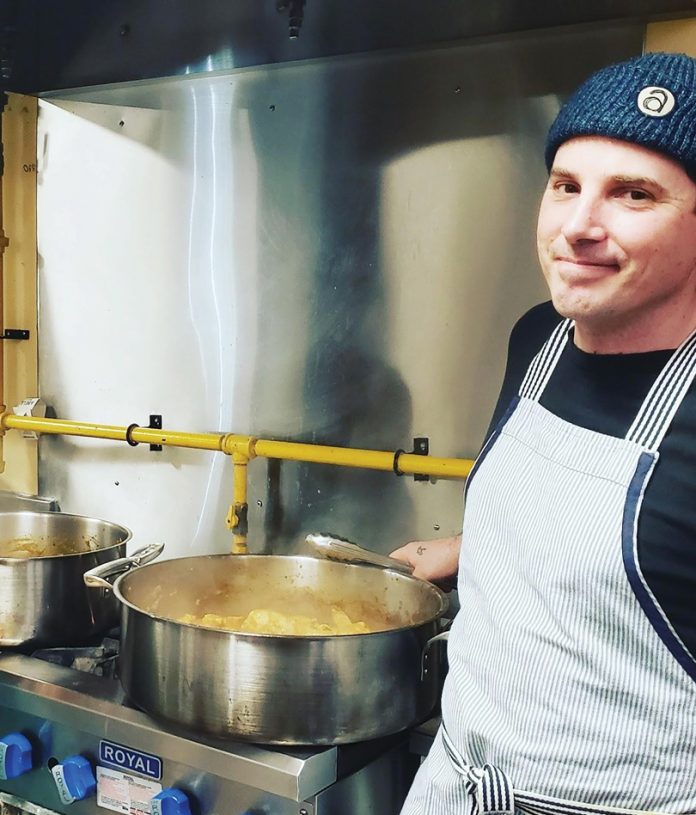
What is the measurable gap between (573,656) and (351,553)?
1.81ft

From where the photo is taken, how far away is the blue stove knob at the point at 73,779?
1.25m

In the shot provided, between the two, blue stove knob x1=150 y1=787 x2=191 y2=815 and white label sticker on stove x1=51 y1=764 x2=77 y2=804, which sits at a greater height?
blue stove knob x1=150 y1=787 x2=191 y2=815

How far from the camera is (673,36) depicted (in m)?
1.36

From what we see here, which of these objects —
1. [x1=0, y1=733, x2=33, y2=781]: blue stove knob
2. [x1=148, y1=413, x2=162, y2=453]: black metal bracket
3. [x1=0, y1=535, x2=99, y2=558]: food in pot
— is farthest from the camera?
[x1=148, y1=413, x2=162, y2=453]: black metal bracket

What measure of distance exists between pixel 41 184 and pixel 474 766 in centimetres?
171

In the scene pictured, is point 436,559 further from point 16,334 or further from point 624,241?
point 16,334

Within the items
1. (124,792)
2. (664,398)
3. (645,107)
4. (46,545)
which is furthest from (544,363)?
(46,545)

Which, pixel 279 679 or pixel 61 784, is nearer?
pixel 279 679

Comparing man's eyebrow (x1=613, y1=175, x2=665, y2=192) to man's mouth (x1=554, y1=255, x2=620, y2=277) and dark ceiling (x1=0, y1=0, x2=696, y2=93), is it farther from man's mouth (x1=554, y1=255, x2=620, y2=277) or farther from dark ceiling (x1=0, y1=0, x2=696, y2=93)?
dark ceiling (x1=0, y1=0, x2=696, y2=93)

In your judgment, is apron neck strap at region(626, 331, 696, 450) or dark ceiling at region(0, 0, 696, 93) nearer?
apron neck strap at region(626, 331, 696, 450)

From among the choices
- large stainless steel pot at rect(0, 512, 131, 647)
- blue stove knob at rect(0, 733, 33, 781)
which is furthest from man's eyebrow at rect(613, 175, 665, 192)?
blue stove knob at rect(0, 733, 33, 781)

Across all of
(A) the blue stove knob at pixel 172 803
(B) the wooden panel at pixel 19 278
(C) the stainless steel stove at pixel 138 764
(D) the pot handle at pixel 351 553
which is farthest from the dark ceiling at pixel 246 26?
(A) the blue stove knob at pixel 172 803

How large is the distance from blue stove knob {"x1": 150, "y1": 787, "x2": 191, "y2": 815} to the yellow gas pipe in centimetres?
63

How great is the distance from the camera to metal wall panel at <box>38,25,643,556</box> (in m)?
1.57
